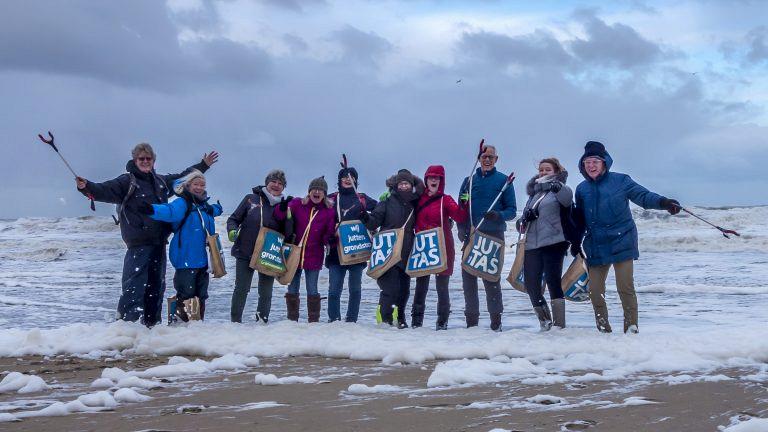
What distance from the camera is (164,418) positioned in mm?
3896

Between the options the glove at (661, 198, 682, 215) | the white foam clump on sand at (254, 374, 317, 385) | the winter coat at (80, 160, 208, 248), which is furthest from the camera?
the winter coat at (80, 160, 208, 248)

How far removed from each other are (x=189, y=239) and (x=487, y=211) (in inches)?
119

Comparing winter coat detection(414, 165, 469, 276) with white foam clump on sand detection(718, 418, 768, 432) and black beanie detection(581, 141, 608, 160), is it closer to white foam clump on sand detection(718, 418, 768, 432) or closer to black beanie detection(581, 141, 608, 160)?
black beanie detection(581, 141, 608, 160)

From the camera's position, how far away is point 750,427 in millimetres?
3557

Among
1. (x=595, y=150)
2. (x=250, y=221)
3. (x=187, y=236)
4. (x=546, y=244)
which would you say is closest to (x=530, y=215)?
(x=546, y=244)

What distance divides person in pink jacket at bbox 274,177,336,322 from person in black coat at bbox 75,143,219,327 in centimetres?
146

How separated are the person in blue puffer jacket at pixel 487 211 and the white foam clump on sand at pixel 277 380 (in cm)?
310

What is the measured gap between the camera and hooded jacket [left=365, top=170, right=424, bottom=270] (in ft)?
26.8

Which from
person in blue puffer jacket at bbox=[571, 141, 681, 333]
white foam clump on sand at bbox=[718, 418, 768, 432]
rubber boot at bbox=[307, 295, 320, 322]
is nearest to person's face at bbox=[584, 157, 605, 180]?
person in blue puffer jacket at bbox=[571, 141, 681, 333]

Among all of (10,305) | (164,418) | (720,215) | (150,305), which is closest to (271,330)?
(150,305)

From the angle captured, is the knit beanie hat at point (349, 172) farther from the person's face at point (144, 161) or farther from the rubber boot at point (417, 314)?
the person's face at point (144, 161)

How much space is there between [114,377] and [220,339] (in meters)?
1.64

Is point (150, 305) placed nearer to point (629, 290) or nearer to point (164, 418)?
point (164, 418)

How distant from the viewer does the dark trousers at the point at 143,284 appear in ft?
23.8
